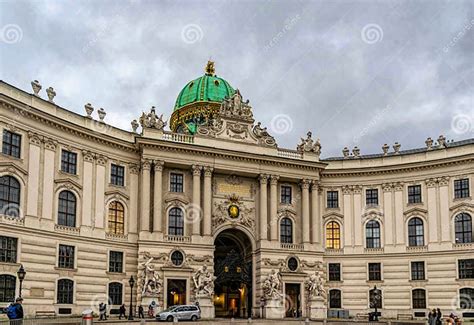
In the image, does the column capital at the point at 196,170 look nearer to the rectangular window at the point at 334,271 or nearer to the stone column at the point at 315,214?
the stone column at the point at 315,214

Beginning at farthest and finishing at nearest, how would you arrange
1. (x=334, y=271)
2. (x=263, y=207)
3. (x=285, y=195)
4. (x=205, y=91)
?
(x=205, y=91) < (x=334, y=271) < (x=285, y=195) < (x=263, y=207)

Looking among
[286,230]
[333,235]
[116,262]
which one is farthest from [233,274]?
[116,262]

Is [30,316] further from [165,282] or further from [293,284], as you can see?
[293,284]

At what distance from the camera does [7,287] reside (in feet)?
150

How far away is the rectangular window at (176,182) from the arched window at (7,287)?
1937 centimetres

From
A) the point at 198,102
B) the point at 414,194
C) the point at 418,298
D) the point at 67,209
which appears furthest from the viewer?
the point at 198,102

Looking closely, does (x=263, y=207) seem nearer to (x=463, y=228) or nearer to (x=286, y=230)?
(x=286, y=230)

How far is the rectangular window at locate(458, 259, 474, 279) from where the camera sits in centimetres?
6034

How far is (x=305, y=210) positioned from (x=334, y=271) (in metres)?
7.64

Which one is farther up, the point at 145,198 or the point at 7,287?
the point at 145,198

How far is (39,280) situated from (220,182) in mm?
21827

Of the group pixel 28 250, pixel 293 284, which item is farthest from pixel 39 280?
pixel 293 284

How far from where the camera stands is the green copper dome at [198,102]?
74.1 m

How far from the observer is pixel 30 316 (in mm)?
47344
